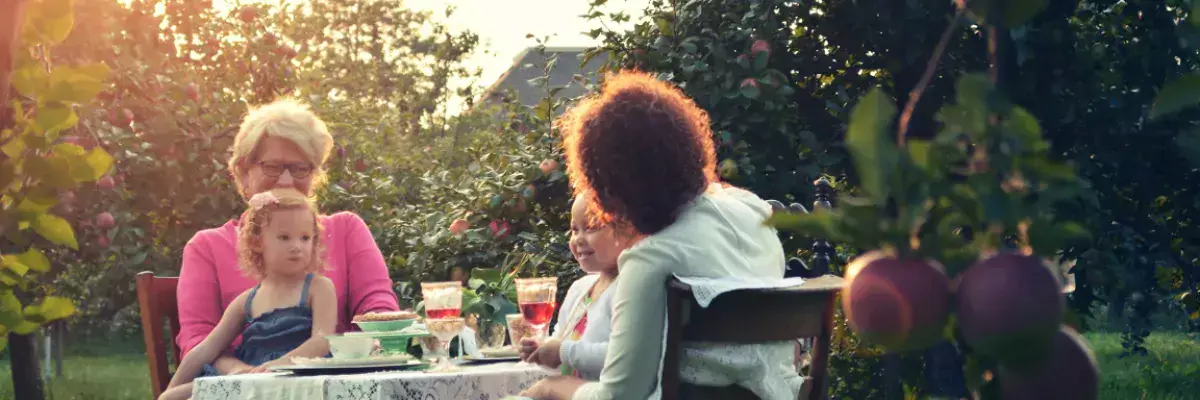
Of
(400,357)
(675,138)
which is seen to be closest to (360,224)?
(400,357)

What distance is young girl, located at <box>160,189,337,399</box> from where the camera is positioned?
3.34 meters

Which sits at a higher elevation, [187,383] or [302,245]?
[302,245]

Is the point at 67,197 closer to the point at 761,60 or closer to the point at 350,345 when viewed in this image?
the point at 761,60

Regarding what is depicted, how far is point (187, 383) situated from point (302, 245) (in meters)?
0.46

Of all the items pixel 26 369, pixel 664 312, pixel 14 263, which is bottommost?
pixel 26 369

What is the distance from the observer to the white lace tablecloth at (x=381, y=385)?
2781 mm

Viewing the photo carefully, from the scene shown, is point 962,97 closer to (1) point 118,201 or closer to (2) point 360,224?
(2) point 360,224

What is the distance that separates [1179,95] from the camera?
0.56 m

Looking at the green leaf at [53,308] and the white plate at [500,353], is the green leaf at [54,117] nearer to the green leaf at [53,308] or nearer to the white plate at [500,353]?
the green leaf at [53,308]

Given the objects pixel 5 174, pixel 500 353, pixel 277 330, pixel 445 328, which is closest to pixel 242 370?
pixel 277 330

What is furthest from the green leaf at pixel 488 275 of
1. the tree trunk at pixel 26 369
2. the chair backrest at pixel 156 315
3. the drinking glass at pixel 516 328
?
the tree trunk at pixel 26 369

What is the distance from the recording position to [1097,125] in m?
4.65

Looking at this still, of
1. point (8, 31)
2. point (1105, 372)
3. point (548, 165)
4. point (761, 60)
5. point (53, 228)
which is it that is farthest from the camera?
point (1105, 372)

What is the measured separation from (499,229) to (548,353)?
2865 millimetres
